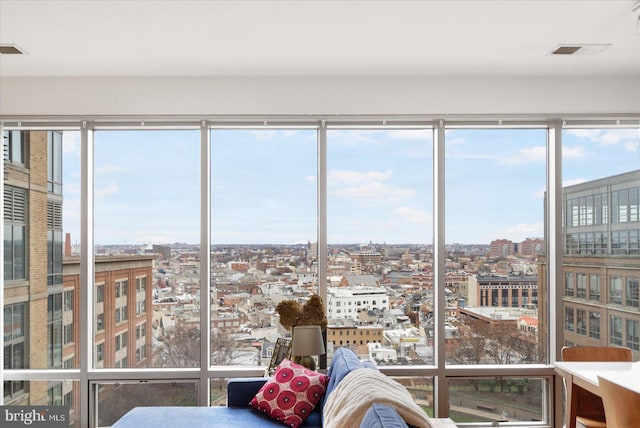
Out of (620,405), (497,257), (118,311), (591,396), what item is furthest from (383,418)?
(118,311)

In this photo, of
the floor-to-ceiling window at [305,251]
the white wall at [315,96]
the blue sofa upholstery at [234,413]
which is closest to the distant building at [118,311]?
the floor-to-ceiling window at [305,251]

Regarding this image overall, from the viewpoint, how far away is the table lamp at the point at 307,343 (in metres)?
3.71

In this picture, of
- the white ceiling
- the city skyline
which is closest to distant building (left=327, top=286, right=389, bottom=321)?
the city skyline

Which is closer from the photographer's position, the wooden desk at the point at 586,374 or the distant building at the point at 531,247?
the wooden desk at the point at 586,374

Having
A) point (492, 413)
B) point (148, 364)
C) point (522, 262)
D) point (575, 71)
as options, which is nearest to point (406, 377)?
point (492, 413)

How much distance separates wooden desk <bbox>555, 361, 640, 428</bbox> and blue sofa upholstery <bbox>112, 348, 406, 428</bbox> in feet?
3.92

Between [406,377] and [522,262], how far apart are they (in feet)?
4.28

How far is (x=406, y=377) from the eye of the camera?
4.25 metres

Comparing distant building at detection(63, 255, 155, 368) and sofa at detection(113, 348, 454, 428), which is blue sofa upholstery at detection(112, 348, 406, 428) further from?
distant building at detection(63, 255, 155, 368)

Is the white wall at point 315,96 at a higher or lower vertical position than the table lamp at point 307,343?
higher

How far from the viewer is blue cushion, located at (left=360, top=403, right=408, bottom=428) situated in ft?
6.31

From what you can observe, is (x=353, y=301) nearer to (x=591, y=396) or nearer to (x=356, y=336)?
(x=356, y=336)

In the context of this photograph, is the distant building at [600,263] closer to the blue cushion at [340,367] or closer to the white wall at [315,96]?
the white wall at [315,96]

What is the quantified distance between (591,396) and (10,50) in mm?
4361
